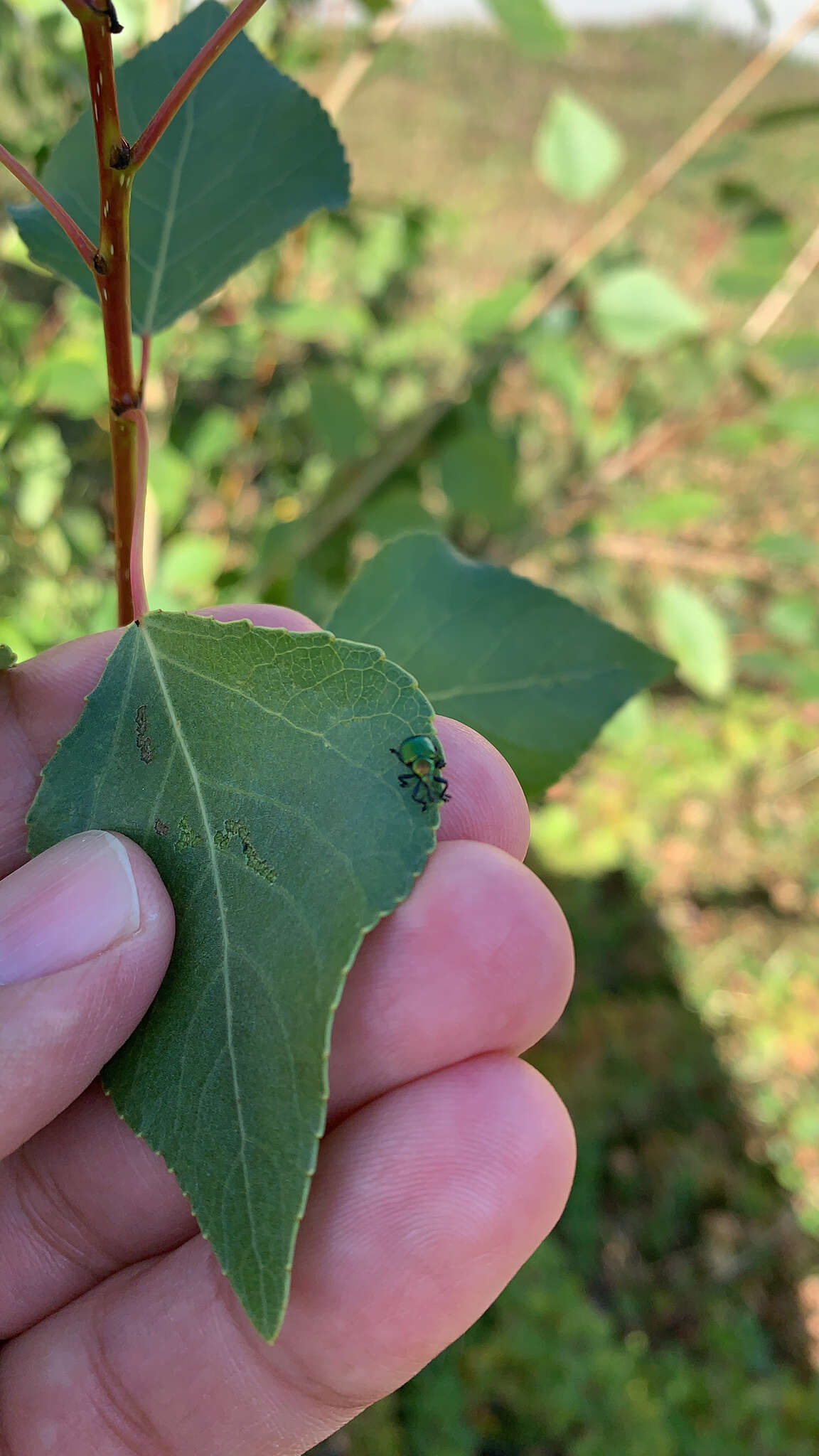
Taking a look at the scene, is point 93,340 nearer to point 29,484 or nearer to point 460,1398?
point 29,484

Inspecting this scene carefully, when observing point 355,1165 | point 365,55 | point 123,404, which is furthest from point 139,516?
point 365,55

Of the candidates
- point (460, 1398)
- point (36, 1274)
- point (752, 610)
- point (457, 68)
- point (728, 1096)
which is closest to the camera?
point (36, 1274)

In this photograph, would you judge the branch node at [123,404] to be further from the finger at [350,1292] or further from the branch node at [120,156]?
the finger at [350,1292]

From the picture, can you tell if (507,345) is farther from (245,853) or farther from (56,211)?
(245,853)

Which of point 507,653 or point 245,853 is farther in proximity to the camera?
point 507,653

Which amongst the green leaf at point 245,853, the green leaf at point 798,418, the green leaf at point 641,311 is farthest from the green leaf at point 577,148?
the green leaf at point 245,853

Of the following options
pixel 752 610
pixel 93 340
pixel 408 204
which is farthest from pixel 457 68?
pixel 93 340
